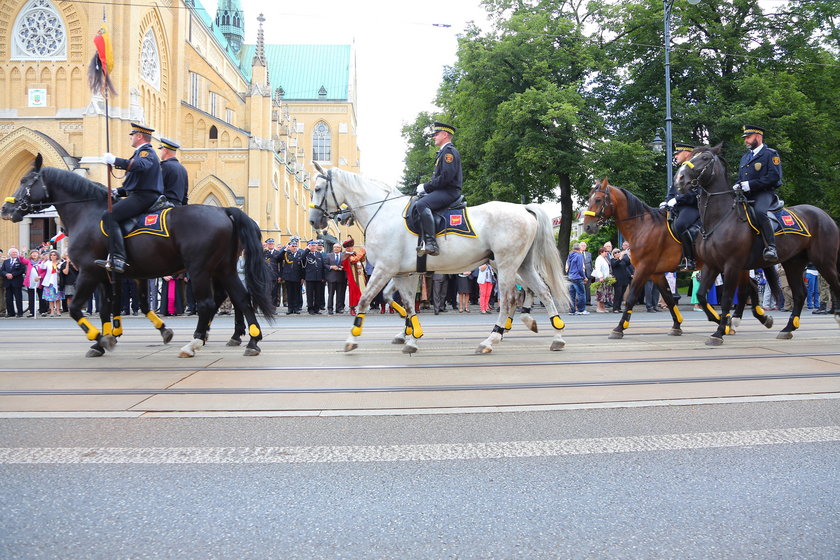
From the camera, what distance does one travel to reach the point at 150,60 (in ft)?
150

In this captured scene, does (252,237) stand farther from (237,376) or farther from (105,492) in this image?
(105,492)

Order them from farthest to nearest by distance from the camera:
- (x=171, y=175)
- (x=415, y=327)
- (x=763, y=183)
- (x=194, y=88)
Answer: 1. (x=194, y=88)
2. (x=763, y=183)
3. (x=171, y=175)
4. (x=415, y=327)

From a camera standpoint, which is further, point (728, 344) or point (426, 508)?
point (728, 344)

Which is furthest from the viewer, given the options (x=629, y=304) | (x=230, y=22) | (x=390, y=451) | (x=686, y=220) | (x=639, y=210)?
(x=230, y=22)

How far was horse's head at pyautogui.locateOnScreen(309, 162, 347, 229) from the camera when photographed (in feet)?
31.8

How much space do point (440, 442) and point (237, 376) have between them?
325cm

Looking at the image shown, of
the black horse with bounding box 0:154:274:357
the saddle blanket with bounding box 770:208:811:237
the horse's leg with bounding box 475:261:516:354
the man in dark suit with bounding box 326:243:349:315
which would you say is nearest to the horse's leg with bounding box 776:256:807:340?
the saddle blanket with bounding box 770:208:811:237

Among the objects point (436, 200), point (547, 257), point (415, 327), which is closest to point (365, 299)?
point (415, 327)

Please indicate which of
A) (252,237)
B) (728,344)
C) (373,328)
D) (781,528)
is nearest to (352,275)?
(373,328)

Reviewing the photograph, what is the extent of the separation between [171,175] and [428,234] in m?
3.90

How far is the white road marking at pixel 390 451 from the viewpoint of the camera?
4.07 meters

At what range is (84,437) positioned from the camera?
459 centimetres

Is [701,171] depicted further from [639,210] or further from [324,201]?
[324,201]

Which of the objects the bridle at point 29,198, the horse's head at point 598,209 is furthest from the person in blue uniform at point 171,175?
the horse's head at point 598,209
